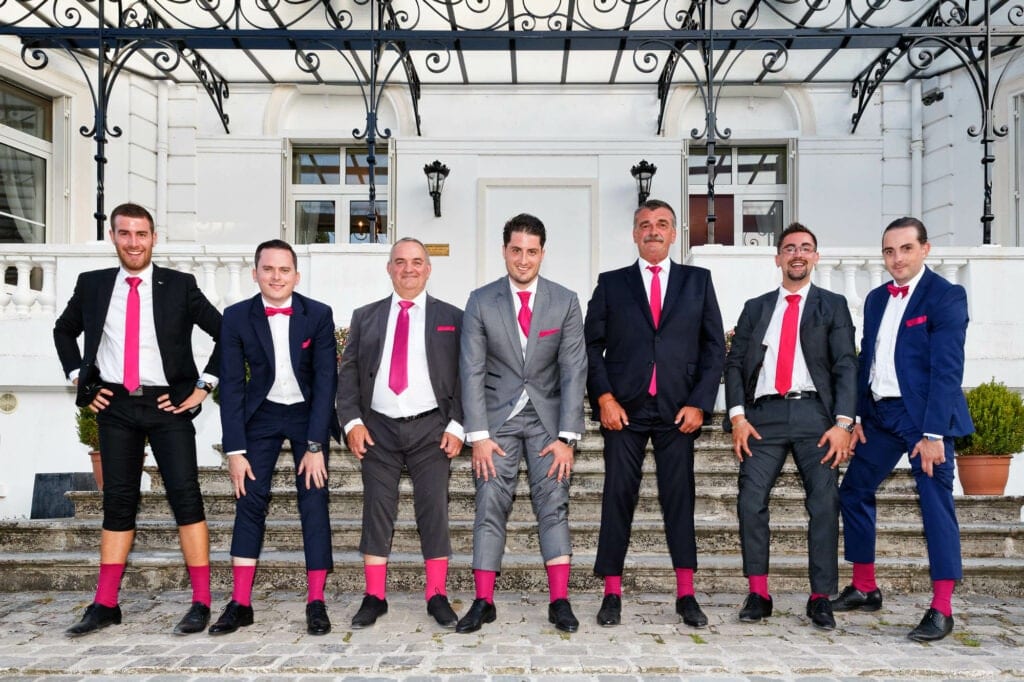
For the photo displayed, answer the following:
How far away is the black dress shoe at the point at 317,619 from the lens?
4133mm

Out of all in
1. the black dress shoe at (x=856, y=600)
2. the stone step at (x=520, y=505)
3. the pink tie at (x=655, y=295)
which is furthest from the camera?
the stone step at (x=520, y=505)

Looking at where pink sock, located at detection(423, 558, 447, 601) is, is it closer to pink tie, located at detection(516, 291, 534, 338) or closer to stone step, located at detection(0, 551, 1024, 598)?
stone step, located at detection(0, 551, 1024, 598)

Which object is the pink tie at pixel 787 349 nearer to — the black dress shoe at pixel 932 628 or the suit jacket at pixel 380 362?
the black dress shoe at pixel 932 628

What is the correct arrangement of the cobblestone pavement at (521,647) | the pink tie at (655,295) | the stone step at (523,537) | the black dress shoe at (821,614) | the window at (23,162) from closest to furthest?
the cobblestone pavement at (521,647) < the black dress shoe at (821,614) < the pink tie at (655,295) < the stone step at (523,537) < the window at (23,162)

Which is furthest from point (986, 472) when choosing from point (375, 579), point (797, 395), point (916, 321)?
point (375, 579)

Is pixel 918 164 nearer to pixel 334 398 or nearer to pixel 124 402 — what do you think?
pixel 334 398

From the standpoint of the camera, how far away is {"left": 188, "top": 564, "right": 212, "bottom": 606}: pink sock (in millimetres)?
4289

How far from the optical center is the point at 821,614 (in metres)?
4.25

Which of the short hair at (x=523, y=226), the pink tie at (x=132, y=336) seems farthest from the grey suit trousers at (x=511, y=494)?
the pink tie at (x=132, y=336)

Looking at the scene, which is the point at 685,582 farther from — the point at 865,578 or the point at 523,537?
the point at 523,537

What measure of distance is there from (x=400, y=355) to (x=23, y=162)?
7.89m

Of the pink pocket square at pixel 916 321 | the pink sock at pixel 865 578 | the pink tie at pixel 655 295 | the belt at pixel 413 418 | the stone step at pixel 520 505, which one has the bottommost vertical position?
the pink sock at pixel 865 578

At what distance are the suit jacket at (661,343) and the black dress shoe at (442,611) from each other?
3.90 feet

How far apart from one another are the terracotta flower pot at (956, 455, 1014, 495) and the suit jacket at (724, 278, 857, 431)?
6.54ft
